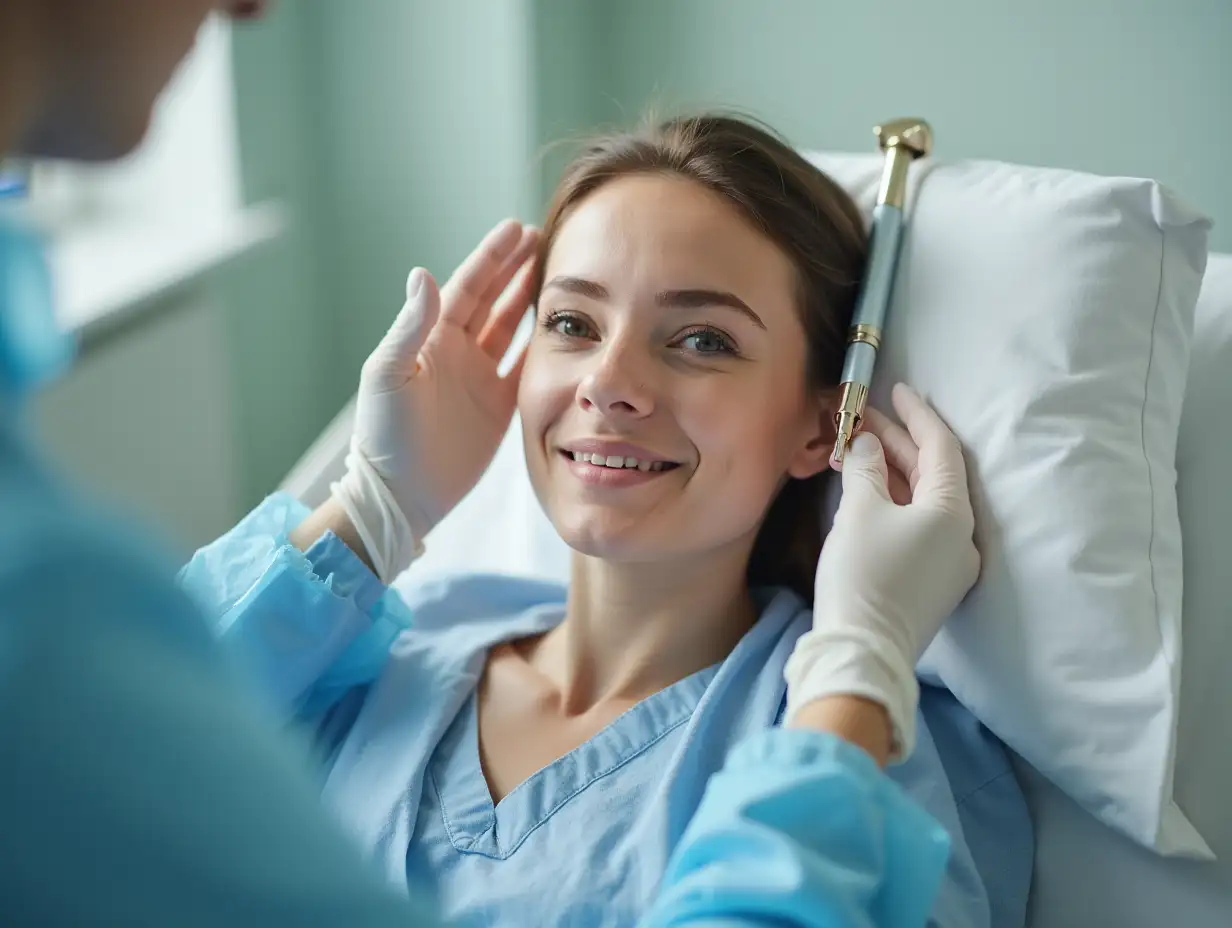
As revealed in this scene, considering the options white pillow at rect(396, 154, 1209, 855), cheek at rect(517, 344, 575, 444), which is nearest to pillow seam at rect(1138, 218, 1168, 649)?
white pillow at rect(396, 154, 1209, 855)

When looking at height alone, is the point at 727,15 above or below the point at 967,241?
above

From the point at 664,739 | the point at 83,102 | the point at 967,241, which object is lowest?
the point at 664,739

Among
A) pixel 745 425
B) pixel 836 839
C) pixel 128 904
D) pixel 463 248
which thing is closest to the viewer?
pixel 128 904

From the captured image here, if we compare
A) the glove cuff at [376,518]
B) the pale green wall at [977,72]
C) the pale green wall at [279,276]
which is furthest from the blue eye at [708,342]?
the pale green wall at [279,276]

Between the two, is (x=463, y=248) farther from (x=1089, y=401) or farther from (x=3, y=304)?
(x=3, y=304)

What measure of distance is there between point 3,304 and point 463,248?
208cm

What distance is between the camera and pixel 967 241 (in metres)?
1.17

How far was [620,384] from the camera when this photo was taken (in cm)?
112

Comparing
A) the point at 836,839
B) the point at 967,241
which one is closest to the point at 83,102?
the point at 836,839

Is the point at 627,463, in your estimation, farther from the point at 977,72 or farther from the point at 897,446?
the point at 977,72

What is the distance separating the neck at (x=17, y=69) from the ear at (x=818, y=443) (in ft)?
2.74

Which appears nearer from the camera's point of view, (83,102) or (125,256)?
(83,102)

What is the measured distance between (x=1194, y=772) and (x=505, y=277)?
85 centimetres

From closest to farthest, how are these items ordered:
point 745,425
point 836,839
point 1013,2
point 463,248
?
point 836,839 → point 745,425 → point 1013,2 → point 463,248
